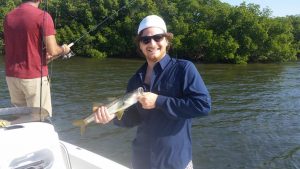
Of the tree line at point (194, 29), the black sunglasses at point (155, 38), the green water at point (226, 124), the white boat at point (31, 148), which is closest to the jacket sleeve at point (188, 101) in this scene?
the black sunglasses at point (155, 38)

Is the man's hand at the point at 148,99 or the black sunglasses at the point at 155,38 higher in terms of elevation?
the black sunglasses at the point at 155,38

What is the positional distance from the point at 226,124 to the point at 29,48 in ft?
38.3

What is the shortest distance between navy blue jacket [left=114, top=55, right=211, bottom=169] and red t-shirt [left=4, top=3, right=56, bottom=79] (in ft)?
8.89

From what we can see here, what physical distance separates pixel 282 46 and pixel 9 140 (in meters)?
46.4

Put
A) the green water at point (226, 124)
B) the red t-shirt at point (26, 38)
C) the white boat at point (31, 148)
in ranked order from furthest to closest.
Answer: the green water at point (226, 124)
the red t-shirt at point (26, 38)
the white boat at point (31, 148)

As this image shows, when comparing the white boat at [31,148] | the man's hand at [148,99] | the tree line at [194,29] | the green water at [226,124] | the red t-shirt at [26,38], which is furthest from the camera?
the tree line at [194,29]

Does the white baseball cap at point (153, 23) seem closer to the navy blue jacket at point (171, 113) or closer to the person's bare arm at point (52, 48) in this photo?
the navy blue jacket at point (171, 113)

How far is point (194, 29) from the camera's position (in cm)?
5166

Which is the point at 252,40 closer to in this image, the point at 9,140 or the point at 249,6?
the point at 249,6

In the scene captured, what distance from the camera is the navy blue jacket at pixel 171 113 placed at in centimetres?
352

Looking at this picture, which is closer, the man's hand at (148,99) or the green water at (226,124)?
the man's hand at (148,99)

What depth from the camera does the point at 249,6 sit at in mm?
51438

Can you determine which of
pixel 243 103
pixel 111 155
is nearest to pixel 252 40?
pixel 243 103

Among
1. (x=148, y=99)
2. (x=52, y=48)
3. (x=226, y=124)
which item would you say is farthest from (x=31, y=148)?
(x=226, y=124)
